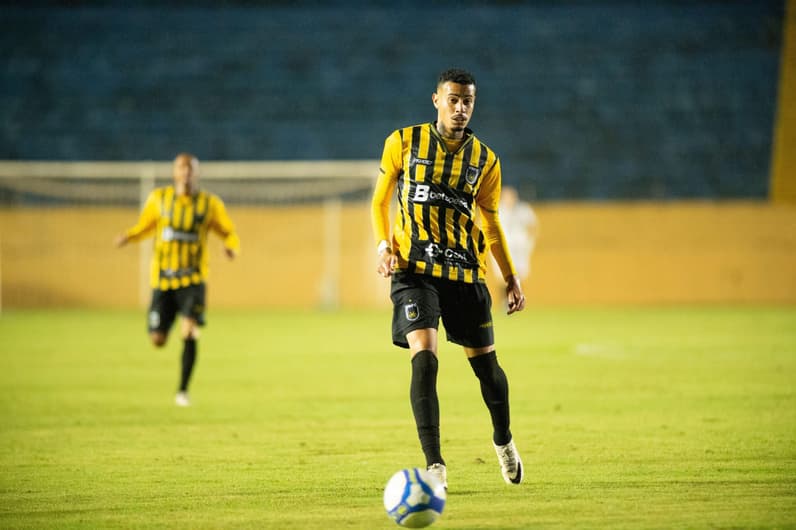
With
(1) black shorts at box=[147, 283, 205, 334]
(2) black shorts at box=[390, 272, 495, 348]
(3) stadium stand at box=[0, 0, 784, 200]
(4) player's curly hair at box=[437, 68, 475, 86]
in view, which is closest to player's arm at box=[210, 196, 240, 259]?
(1) black shorts at box=[147, 283, 205, 334]

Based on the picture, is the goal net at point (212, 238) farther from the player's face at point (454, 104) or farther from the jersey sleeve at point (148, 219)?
the player's face at point (454, 104)

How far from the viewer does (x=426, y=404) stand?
568 centimetres

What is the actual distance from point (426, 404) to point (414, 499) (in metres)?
0.81

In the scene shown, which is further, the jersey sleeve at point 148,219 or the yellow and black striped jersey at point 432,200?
the jersey sleeve at point 148,219

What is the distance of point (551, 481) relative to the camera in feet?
20.1

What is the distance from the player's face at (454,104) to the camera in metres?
5.83

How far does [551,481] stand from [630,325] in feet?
41.3

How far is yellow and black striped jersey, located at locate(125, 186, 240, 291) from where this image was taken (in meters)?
10.2

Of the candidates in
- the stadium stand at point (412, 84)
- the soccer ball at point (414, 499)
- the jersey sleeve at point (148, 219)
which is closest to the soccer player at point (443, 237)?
the soccer ball at point (414, 499)

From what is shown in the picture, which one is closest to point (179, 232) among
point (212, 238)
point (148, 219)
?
point (148, 219)

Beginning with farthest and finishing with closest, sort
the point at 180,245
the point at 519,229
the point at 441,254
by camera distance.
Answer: the point at 519,229 → the point at 180,245 → the point at 441,254

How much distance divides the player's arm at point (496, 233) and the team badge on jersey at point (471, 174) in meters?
0.11

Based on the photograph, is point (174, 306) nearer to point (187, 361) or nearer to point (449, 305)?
point (187, 361)

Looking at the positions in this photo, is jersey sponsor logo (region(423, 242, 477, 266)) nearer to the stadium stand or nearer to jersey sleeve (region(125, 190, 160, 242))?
jersey sleeve (region(125, 190, 160, 242))
